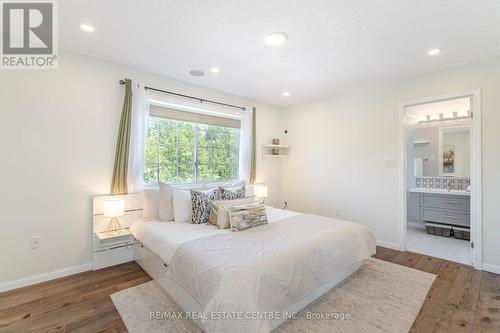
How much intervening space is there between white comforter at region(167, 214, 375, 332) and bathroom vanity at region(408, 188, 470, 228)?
281 cm

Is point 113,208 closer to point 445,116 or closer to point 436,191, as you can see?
point 436,191

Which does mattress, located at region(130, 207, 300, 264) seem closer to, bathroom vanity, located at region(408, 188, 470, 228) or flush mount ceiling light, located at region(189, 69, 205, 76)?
flush mount ceiling light, located at region(189, 69, 205, 76)

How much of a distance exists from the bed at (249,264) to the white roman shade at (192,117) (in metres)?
1.63

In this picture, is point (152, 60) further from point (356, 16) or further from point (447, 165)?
point (447, 165)

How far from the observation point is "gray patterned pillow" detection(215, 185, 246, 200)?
314 cm

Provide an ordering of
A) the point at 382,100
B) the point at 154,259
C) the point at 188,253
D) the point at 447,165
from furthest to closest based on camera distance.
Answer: the point at 447,165
the point at 382,100
the point at 154,259
the point at 188,253

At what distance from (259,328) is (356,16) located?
2.64m

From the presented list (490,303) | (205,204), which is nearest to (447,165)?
(490,303)

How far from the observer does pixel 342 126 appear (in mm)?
4195

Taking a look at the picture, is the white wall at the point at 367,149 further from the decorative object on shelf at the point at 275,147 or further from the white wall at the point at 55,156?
the white wall at the point at 55,156

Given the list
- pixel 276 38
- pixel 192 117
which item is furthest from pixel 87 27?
pixel 276 38

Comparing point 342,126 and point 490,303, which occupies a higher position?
point 342,126

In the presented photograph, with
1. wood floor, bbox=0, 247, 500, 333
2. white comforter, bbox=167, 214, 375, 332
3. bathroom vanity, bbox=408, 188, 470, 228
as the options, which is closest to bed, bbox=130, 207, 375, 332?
white comforter, bbox=167, 214, 375, 332

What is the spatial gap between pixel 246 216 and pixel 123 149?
1903mm
